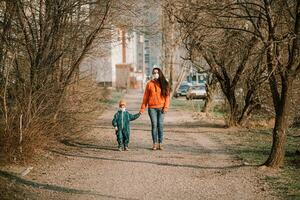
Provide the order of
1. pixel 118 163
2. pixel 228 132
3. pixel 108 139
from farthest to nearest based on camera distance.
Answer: pixel 228 132 < pixel 108 139 < pixel 118 163

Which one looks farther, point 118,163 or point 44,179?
point 118,163

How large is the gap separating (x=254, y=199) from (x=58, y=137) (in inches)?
284

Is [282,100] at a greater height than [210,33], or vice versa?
[210,33]

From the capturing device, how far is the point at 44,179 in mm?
10383

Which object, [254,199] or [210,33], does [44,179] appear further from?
[210,33]

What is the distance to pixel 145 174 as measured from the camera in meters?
10.7

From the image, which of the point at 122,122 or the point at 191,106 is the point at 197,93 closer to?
the point at 191,106

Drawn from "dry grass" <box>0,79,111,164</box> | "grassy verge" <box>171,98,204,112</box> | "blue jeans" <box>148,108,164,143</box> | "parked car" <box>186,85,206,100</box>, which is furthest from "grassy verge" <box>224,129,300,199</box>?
"parked car" <box>186,85,206,100</box>

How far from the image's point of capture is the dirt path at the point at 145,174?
909 centimetres

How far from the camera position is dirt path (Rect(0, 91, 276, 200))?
29.8ft

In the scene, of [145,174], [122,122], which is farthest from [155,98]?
[145,174]

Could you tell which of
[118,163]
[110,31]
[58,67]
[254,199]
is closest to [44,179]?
[118,163]

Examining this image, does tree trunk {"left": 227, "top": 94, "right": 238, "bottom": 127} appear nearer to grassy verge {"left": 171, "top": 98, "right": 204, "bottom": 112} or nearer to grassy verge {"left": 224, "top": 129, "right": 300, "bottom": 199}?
grassy verge {"left": 224, "top": 129, "right": 300, "bottom": 199}

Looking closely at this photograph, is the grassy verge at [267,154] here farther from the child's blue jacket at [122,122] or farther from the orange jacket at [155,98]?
the child's blue jacket at [122,122]
